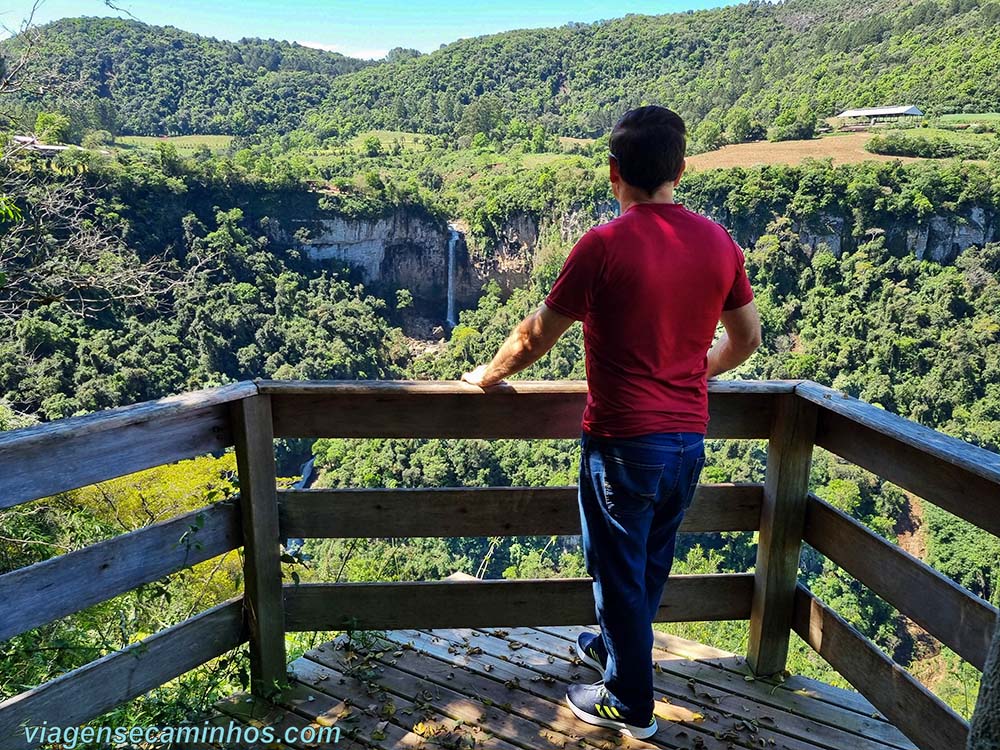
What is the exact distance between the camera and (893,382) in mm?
31750

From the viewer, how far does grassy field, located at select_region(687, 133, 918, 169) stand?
4459 centimetres

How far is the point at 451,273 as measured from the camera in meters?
56.0

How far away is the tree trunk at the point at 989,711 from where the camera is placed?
77 cm

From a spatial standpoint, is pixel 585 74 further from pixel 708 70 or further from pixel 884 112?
pixel 884 112

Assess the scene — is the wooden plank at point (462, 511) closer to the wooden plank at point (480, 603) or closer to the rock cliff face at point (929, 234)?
the wooden plank at point (480, 603)

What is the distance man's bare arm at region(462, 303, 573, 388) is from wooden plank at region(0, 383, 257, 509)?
543 mm

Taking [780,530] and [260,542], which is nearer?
[260,542]

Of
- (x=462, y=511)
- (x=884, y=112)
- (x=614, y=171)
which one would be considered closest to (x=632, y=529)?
(x=462, y=511)

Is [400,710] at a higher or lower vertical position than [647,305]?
lower

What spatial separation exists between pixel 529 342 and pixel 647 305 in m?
0.25

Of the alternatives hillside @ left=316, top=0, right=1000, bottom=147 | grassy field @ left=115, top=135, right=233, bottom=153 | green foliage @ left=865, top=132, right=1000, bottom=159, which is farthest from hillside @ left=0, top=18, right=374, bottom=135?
green foliage @ left=865, top=132, right=1000, bottom=159

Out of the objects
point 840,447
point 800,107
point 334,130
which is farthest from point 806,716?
point 334,130

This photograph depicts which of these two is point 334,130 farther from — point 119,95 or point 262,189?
point 262,189

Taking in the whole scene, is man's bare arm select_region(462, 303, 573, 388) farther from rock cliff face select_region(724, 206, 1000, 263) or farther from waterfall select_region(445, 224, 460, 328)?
waterfall select_region(445, 224, 460, 328)
